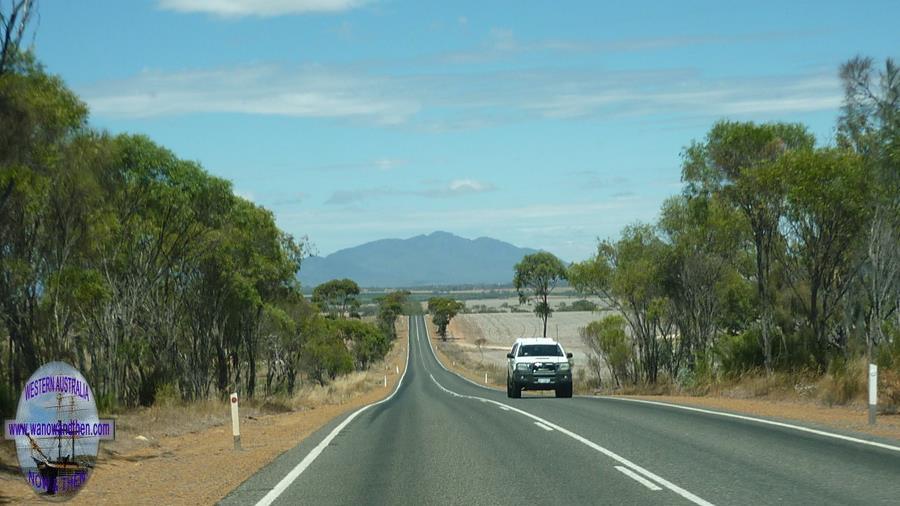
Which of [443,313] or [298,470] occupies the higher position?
[298,470]

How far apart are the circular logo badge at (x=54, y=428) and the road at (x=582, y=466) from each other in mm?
2367

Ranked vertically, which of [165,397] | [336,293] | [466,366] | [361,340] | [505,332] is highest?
[336,293]

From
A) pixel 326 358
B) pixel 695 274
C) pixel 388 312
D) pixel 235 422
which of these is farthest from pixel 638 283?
pixel 388 312

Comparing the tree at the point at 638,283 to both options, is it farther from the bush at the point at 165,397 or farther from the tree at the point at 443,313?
the tree at the point at 443,313

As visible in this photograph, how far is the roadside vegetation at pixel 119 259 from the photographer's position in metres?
17.8

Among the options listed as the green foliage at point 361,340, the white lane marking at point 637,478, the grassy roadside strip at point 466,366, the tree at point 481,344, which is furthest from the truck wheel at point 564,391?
the tree at point 481,344

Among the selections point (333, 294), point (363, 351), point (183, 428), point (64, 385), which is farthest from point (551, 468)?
point (333, 294)

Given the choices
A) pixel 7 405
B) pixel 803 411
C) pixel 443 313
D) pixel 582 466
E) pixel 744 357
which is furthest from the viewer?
pixel 443 313

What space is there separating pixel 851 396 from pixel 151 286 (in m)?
24.0

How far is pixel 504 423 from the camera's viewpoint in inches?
782

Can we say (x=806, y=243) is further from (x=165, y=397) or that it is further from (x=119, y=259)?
(x=119, y=259)

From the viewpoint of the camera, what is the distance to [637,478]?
36.6 feet

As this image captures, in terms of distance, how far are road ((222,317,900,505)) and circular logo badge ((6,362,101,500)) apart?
7.77 feet

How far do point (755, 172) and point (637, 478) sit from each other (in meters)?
19.2
